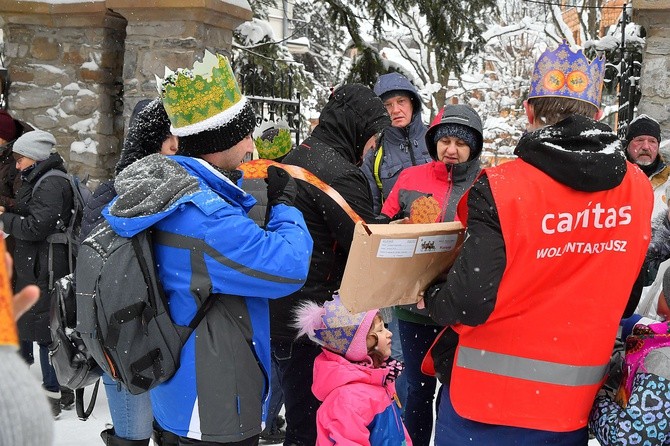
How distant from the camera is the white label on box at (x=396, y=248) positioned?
6.79ft

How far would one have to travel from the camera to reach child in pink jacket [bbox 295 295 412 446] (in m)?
2.86

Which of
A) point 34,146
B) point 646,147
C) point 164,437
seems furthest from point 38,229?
point 646,147

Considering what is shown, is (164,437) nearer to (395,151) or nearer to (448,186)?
(448,186)

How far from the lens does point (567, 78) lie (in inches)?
88.0

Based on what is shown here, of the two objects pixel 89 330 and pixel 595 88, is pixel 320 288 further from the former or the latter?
pixel 595 88

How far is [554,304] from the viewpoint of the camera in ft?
6.79

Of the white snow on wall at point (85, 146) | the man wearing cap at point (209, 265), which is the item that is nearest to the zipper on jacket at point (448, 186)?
the man wearing cap at point (209, 265)

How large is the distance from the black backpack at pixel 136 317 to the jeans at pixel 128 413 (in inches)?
41.8

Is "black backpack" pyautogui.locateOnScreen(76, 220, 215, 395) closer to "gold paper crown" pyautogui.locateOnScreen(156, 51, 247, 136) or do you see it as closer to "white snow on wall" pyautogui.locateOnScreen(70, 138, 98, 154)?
"gold paper crown" pyautogui.locateOnScreen(156, 51, 247, 136)

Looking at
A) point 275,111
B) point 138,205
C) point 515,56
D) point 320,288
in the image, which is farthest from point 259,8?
point 515,56

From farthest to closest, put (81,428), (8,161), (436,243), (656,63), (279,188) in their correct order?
1. (656,63)
2. (8,161)
3. (81,428)
4. (279,188)
5. (436,243)

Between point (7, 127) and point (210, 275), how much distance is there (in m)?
3.95

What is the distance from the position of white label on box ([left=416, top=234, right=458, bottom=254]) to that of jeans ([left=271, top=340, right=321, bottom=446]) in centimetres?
125

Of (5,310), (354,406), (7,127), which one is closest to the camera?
(5,310)
